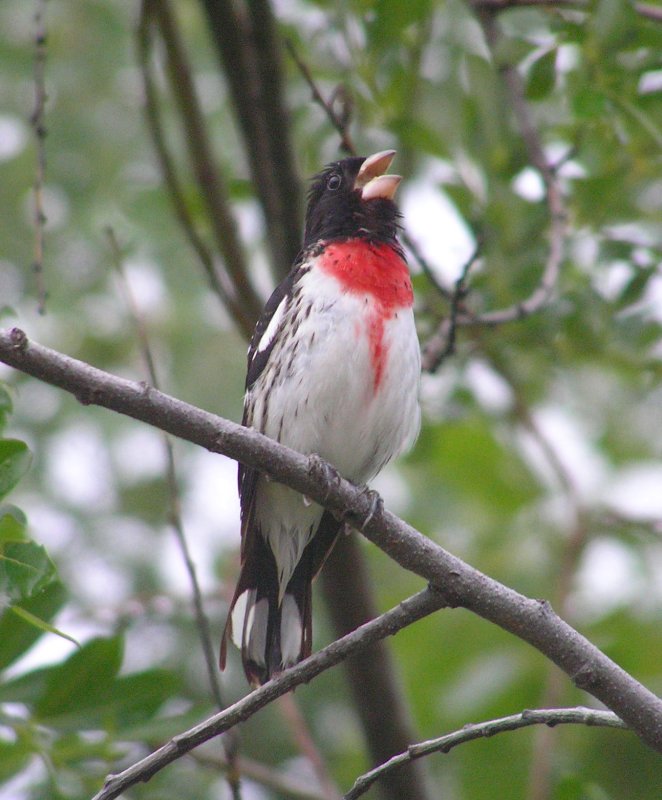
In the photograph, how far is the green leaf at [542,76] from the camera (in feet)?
13.6

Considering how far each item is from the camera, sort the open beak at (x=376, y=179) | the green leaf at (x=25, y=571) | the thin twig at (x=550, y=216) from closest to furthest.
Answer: the green leaf at (x=25, y=571)
the thin twig at (x=550, y=216)
the open beak at (x=376, y=179)

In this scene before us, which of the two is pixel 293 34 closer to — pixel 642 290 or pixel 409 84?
pixel 409 84

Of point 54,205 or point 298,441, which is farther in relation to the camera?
point 54,205

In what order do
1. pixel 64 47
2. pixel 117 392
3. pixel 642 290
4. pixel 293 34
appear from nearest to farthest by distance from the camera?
pixel 117 392
pixel 642 290
pixel 293 34
pixel 64 47

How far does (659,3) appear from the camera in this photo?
482 cm

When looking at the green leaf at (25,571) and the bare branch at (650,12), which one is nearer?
the green leaf at (25,571)

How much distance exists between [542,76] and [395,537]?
1957mm

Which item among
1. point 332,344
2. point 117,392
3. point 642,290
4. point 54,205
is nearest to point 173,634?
point 54,205

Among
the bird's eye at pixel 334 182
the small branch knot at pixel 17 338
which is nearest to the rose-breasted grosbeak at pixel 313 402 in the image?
the bird's eye at pixel 334 182

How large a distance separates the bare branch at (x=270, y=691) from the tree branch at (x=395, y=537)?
0.33ft

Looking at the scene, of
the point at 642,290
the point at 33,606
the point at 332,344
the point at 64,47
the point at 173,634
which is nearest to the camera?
the point at 33,606

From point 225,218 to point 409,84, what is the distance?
1029 millimetres

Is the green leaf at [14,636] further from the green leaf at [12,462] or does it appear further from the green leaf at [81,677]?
the green leaf at [12,462]

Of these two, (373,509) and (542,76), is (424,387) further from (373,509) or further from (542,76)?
(373,509)
